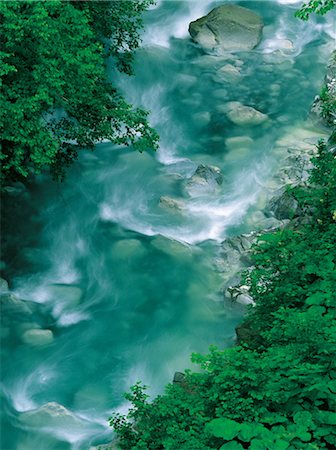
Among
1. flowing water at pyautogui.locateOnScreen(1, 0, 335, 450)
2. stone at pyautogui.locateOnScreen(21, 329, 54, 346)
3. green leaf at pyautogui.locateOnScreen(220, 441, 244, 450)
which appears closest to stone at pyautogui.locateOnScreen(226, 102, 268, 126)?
flowing water at pyautogui.locateOnScreen(1, 0, 335, 450)

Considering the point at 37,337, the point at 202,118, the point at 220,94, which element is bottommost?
the point at 37,337

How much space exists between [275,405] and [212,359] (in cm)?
65

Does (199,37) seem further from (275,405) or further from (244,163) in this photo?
(275,405)

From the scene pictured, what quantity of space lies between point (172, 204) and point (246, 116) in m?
3.90

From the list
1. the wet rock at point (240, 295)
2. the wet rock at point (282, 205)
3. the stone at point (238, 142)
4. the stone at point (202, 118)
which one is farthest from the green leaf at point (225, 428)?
the stone at point (202, 118)

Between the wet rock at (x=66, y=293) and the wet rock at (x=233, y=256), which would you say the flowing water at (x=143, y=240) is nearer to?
the wet rock at (x=66, y=293)

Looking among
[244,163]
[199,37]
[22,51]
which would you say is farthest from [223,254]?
[199,37]

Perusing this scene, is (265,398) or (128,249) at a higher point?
(128,249)

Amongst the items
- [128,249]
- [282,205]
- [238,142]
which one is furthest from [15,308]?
[238,142]

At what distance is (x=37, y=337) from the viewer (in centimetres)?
958

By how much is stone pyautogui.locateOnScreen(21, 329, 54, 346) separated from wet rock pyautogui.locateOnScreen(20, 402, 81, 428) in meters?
1.39

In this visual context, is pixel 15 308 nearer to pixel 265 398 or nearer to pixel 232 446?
pixel 265 398

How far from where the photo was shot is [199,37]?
59.5ft

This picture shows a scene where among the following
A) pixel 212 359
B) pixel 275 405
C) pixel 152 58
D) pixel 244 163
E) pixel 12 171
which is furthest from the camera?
pixel 152 58
